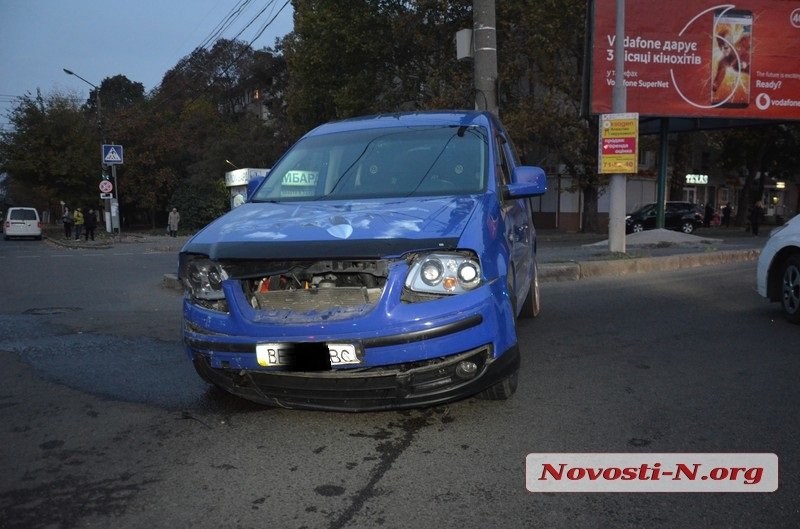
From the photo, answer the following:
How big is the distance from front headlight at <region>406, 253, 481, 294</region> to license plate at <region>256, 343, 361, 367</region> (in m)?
0.43

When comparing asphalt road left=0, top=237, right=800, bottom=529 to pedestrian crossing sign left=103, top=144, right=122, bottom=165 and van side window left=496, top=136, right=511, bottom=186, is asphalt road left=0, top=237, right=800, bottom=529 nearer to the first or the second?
van side window left=496, top=136, right=511, bottom=186

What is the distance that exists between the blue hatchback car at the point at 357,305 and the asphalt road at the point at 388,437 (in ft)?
0.92

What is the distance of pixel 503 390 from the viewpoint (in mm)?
3664

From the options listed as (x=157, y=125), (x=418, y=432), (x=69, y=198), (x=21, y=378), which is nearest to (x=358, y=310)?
(x=418, y=432)

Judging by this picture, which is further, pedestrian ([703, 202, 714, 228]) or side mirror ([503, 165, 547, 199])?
pedestrian ([703, 202, 714, 228])

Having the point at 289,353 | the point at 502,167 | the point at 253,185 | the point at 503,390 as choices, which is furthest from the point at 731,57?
the point at 289,353

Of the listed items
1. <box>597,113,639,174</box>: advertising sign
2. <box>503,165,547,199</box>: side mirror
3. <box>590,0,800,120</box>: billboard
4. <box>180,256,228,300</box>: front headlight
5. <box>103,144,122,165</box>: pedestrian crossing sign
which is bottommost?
<box>180,256,228,300</box>: front headlight

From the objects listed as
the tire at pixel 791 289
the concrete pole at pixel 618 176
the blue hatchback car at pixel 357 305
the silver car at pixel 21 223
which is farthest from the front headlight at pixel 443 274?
the silver car at pixel 21 223

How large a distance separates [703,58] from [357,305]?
679 inches

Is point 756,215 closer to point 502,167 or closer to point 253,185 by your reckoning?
point 502,167

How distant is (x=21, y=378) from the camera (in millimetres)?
4543

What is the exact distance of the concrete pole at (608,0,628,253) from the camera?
11.5 meters

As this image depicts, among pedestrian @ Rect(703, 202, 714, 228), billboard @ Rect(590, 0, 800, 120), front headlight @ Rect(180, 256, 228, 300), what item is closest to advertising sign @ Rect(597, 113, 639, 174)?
billboard @ Rect(590, 0, 800, 120)

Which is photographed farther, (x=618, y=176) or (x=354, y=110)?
(x=354, y=110)
